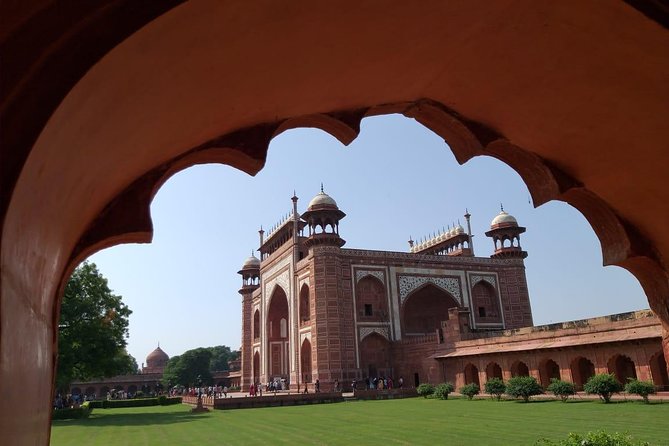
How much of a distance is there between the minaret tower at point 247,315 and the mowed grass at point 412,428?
72.7 ft

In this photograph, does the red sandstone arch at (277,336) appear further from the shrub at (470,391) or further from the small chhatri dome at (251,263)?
the shrub at (470,391)

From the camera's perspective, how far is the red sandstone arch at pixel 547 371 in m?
17.9

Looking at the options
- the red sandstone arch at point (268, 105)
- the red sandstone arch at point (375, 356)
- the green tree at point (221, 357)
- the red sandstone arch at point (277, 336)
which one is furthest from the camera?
the green tree at point (221, 357)

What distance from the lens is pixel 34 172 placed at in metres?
1.18

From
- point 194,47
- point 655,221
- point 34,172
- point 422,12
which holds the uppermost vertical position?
point 422,12

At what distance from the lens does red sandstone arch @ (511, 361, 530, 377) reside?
1917 centimetres

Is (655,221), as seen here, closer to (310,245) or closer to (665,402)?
(665,402)

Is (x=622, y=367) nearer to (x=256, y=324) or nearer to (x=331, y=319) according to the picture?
(x=331, y=319)

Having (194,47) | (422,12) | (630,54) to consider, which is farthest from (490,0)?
(194,47)

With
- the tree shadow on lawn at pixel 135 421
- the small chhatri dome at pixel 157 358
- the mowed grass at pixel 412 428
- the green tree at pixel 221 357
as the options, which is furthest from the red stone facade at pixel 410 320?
the green tree at pixel 221 357

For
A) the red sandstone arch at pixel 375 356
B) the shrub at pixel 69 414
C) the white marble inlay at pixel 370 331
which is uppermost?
the white marble inlay at pixel 370 331

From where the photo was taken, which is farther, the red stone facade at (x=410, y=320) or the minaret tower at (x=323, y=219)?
the minaret tower at (x=323, y=219)

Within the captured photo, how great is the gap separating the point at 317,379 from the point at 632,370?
13116 mm

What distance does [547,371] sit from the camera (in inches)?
717
